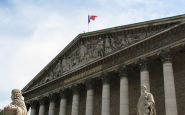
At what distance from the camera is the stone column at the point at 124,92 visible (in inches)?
688

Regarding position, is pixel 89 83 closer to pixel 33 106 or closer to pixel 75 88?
pixel 75 88

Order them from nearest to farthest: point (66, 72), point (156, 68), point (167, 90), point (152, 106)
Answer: point (152, 106) < point (167, 90) < point (156, 68) < point (66, 72)

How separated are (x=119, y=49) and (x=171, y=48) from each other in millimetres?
4258

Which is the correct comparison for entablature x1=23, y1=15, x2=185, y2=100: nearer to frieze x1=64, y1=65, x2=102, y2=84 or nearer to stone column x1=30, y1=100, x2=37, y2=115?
frieze x1=64, y1=65, x2=102, y2=84

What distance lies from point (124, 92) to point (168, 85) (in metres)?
3.50

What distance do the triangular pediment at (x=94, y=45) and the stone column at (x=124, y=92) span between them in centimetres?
176

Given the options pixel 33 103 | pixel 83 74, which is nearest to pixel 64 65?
pixel 83 74

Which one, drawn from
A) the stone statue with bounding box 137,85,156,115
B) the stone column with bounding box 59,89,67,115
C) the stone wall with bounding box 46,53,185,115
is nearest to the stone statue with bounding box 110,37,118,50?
the stone wall with bounding box 46,53,185,115

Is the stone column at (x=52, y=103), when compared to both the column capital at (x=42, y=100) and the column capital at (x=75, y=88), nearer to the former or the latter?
the column capital at (x=42, y=100)

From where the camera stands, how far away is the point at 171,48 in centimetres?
1628

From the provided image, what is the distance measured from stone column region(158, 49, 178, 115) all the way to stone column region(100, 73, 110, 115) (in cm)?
489

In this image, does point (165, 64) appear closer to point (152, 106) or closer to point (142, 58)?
point (142, 58)

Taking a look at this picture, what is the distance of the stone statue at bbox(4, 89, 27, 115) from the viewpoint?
6516 mm

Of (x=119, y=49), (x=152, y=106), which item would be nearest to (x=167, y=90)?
(x=119, y=49)
